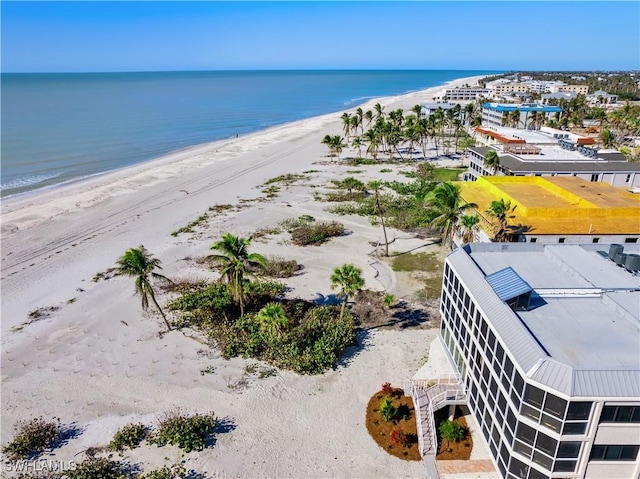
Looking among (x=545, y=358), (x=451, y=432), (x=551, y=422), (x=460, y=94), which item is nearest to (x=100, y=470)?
(x=451, y=432)

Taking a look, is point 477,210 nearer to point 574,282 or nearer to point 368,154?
point 574,282

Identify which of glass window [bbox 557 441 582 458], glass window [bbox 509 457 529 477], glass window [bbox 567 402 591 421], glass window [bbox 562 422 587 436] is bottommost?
glass window [bbox 509 457 529 477]

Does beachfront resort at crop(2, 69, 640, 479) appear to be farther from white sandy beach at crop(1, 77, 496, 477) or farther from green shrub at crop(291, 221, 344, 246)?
green shrub at crop(291, 221, 344, 246)

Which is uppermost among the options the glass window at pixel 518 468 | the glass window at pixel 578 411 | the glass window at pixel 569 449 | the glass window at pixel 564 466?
the glass window at pixel 578 411

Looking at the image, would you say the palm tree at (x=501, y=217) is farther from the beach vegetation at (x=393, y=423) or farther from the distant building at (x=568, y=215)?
the beach vegetation at (x=393, y=423)

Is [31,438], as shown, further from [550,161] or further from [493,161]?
[550,161]

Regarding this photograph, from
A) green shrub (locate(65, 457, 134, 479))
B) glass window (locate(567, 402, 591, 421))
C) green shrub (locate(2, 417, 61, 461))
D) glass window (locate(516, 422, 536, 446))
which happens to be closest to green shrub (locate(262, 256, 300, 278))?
green shrub (locate(2, 417, 61, 461))

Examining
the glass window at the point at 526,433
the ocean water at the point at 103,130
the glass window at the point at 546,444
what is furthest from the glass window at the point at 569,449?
the ocean water at the point at 103,130
